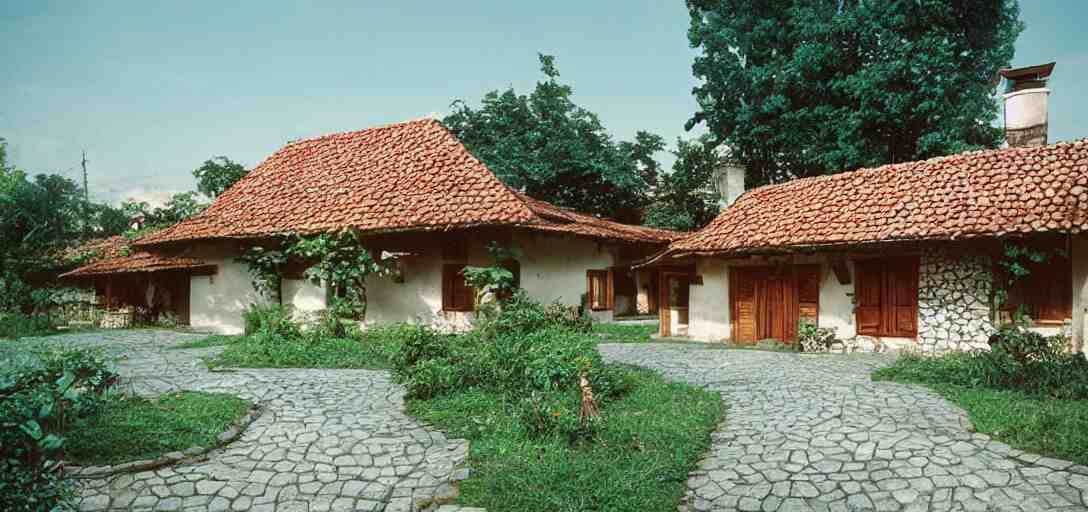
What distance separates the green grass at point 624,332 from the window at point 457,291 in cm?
309

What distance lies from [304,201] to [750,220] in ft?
35.7

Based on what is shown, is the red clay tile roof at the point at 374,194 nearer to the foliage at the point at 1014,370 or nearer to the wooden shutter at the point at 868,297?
the wooden shutter at the point at 868,297

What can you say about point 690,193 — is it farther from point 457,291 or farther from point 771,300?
point 457,291

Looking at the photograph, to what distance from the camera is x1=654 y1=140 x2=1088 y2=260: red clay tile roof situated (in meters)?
10.5

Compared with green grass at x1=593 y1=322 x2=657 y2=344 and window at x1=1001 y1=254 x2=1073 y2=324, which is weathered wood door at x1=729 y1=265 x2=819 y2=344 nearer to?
green grass at x1=593 y1=322 x2=657 y2=344

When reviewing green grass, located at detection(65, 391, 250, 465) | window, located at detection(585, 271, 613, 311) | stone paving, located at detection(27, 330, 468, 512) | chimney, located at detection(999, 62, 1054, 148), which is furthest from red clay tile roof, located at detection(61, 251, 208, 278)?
chimney, located at detection(999, 62, 1054, 148)

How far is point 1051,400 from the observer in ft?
23.5

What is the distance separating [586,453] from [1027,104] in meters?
14.1

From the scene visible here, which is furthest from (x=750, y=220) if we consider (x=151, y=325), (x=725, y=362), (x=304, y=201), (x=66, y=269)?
(x=66, y=269)

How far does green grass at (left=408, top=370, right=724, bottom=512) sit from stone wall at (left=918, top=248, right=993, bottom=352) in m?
6.05

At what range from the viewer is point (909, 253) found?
1169cm

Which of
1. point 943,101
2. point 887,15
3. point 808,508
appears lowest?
point 808,508

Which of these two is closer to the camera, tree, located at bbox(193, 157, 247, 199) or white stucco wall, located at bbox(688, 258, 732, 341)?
white stucco wall, located at bbox(688, 258, 732, 341)

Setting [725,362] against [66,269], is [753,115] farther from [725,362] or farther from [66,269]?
[66,269]
